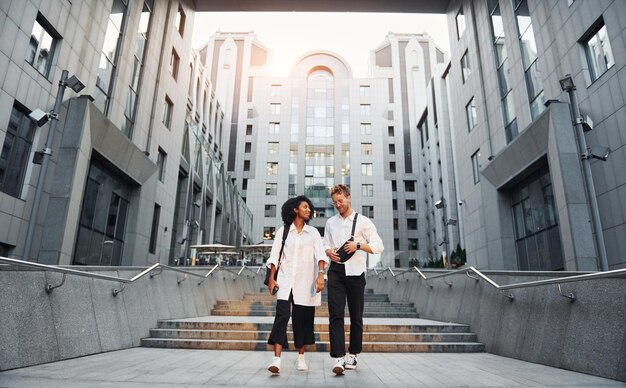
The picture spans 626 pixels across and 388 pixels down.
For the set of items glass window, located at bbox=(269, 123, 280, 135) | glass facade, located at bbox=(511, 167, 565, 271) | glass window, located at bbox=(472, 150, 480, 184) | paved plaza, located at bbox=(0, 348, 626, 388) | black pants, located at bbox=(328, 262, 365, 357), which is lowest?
paved plaza, located at bbox=(0, 348, 626, 388)

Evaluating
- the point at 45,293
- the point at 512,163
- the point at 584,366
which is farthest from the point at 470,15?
the point at 45,293

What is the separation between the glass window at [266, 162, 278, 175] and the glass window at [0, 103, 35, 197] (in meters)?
38.8

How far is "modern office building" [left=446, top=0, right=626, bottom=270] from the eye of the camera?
1222 centimetres

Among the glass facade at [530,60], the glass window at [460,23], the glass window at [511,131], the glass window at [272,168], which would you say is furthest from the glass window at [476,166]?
the glass window at [272,168]

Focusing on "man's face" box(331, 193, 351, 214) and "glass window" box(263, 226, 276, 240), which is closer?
"man's face" box(331, 193, 351, 214)

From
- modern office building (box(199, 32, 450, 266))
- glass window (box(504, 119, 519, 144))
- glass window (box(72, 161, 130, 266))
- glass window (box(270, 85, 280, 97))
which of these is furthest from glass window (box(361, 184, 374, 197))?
glass window (box(72, 161, 130, 266))

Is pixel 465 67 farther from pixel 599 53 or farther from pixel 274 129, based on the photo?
pixel 274 129

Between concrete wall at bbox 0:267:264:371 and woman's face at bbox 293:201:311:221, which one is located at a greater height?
woman's face at bbox 293:201:311:221

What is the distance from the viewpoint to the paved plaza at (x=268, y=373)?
4039 mm

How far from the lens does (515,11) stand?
18.5m

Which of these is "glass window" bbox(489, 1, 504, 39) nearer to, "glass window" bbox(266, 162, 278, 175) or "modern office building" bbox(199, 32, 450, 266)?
"modern office building" bbox(199, 32, 450, 266)

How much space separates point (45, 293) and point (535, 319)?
687cm

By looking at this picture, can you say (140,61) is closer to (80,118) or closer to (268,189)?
(80,118)

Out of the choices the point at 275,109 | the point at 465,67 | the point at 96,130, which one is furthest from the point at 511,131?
the point at 275,109
